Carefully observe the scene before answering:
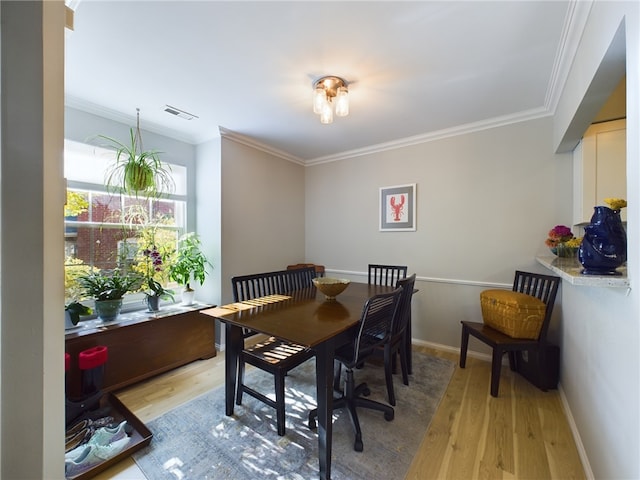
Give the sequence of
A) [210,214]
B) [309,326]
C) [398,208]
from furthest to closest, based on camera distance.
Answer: [398,208] → [210,214] → [309,326]

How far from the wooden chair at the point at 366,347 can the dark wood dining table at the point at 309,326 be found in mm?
104

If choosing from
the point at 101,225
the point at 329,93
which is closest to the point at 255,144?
the point at 329,93

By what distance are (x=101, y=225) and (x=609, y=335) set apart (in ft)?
12.5

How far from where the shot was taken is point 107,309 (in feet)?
7.46

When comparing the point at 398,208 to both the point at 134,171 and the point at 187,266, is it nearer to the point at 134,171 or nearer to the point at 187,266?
the point at 187,266

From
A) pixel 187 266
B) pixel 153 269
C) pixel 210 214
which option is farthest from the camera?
pixel 210 214

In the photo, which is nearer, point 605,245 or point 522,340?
point 605,245

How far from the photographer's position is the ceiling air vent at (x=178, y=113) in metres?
2.52

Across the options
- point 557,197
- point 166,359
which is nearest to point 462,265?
point 557,197

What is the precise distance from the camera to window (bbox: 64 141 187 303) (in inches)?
92.7

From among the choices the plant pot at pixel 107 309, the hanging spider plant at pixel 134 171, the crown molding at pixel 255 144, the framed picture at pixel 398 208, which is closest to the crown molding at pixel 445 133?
the crown molding at pixel 255 144

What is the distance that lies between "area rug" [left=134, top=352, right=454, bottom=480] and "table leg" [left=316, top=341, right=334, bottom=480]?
126mm

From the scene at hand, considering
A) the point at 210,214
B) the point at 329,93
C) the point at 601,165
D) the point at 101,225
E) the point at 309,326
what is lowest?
the point at 309,326

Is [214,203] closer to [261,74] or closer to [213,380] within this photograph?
[261,74]
